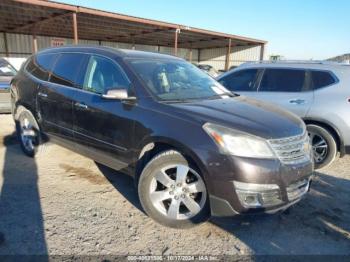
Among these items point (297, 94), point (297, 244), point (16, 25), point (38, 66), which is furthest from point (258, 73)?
point (16, 25)

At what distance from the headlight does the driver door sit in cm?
105

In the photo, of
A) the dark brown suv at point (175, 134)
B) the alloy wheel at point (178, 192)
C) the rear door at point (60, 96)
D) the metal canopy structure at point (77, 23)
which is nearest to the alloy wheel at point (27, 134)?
the rear door at point (60, 96)

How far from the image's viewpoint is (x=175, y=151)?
2.95 m

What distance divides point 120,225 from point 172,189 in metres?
0.67

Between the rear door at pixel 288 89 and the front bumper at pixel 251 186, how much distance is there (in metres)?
2.56

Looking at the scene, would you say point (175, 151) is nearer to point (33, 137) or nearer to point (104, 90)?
point (104, 90)

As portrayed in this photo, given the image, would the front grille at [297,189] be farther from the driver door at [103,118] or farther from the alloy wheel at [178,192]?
the driver door at [103,118]

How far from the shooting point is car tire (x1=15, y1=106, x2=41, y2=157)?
4.84 meters

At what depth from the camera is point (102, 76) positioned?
3.71 meters

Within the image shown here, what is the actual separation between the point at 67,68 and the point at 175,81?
1618 millimetres

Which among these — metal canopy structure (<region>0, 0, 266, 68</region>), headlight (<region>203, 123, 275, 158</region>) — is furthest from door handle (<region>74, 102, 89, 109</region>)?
metal canopy structure (<region>0, 0, 266, 68</region>)

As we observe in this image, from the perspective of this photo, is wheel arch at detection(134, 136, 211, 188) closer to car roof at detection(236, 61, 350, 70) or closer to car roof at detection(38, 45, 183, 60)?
car roof at detection(38, 45, 183, 60)

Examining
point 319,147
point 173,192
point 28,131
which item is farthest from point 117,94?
point 319,147

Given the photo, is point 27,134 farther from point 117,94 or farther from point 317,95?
point 317,95
